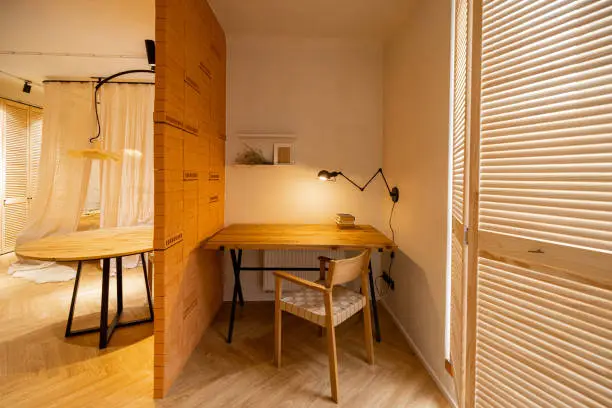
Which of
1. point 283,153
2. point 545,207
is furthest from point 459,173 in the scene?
point 283,153

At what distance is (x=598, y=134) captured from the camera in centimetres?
86

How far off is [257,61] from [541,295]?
2972 millimetres

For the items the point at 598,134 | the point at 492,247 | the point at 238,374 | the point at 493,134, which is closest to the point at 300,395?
the point at 238,374

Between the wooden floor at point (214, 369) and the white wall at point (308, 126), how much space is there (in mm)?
893

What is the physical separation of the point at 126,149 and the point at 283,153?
2661mm

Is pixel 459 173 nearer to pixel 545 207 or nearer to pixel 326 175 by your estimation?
pixel 545 207

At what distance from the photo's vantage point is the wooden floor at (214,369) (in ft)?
5.75

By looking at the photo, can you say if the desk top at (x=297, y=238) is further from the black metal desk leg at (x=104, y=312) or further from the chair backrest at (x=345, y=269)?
the black metal desk leg at (x=104, y=312)

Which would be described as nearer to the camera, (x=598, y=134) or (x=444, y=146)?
(x=598, y=134)

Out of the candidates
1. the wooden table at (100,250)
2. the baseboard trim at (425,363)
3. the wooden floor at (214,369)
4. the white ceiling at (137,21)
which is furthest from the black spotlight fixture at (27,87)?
the baseboard trim at (425,363)

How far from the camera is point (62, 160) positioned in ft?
14.2

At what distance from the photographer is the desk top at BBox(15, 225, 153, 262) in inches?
79.2

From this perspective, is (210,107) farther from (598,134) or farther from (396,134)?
(598,134)

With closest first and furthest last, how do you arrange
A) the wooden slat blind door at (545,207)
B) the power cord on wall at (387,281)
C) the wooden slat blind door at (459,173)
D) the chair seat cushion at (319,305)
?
1. the wooden slat blind door at (545,207)
2. the wooden slat blind door at (459,173)
3. the chair seat cushion at (319,305)
4. the power cord on wall at (387,281)
